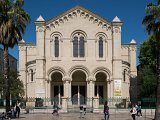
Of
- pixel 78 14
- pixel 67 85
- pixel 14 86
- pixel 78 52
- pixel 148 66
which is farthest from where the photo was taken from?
pixel 148 66

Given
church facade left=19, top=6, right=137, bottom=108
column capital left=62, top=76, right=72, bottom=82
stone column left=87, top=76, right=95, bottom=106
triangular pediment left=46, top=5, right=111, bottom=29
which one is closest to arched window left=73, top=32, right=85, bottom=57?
church facade left=19, top=6, right=137, bottom=108

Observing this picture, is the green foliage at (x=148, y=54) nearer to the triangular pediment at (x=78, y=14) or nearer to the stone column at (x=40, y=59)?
the triangular pediment at (x=78, y=14)

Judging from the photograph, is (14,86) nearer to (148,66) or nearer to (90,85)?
(90,85)

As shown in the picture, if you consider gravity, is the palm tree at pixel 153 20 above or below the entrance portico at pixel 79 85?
above

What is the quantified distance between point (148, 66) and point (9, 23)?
1135 inches

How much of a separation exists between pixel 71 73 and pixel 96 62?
4111 millimetres

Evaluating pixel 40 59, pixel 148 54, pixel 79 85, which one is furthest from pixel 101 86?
pixel 40 59

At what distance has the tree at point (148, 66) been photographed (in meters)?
54.1

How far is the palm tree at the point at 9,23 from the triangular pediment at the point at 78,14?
2008 cm

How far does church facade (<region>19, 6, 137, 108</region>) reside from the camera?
5591cm

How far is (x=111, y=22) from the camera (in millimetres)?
57000

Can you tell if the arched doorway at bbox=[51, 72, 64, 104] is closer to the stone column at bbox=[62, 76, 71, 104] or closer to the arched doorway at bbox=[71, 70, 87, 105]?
the arched doorway at bbox=[71, 70, 87, 105]

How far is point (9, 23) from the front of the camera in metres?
35.6

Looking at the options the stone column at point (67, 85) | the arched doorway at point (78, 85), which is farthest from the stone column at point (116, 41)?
the stone column at point (67, 85)
